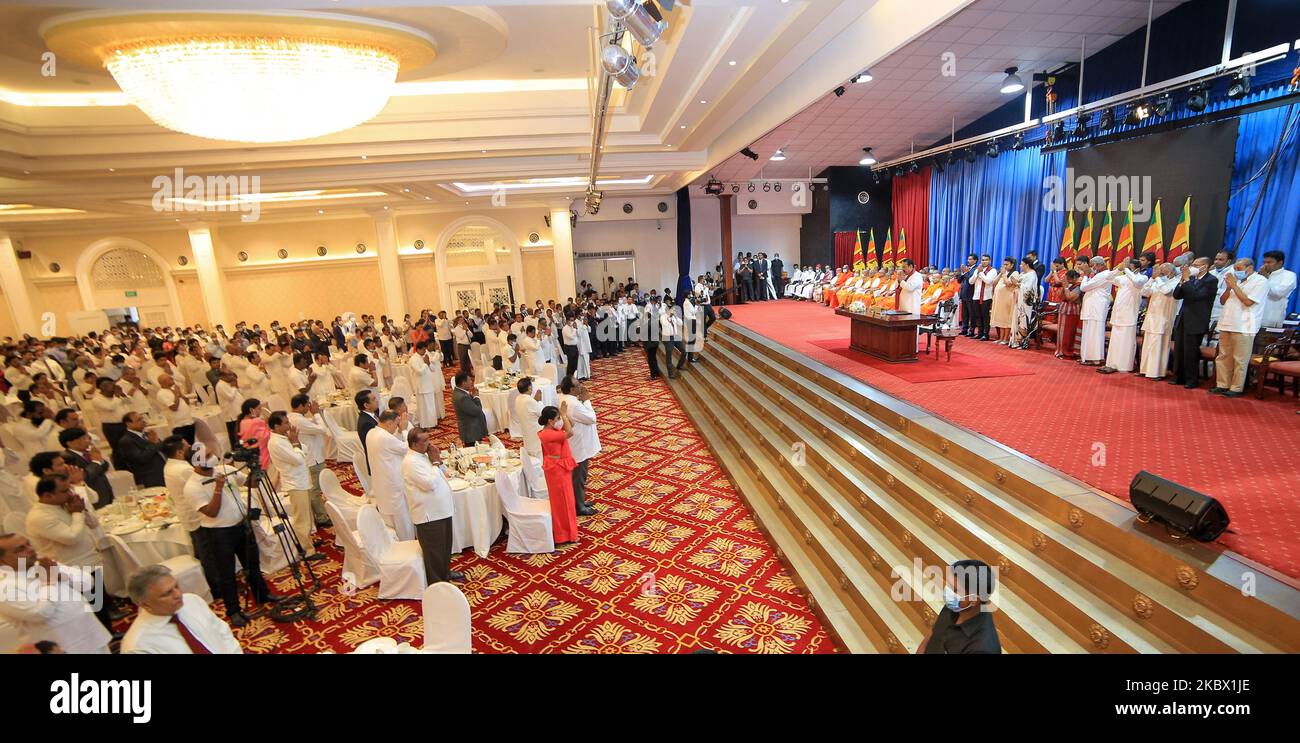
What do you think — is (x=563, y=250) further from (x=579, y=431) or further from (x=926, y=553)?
(x=926, y=553)

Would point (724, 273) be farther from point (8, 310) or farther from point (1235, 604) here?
point (8, 310)

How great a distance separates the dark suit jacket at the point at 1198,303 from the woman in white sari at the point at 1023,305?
108 inches

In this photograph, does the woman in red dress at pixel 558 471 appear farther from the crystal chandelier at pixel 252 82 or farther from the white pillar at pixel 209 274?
the white pillar at pixel 209 274

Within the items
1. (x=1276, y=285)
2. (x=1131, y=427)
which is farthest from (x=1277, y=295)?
(x=1131, y=427)

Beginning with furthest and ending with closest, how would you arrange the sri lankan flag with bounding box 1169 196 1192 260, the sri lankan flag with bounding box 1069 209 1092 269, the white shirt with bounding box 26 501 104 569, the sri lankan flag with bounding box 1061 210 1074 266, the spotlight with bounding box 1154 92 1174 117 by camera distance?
1. the sri lankan flag with bounding box 1061 210 1074 266
2. the sri lankan flag with bounding box 1069 209 1092 269
3. the sri lankan flag with bounding box 1169 196 1192 260
4. the spotlight with bounding box 1154 92 1174 117
5. the white shirt with bounding box 26 501 104 569

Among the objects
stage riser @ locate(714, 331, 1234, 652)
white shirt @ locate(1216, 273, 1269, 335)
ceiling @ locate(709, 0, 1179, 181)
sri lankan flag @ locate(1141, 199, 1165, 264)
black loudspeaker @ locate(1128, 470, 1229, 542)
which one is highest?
ceiling @ locate(709, 0, 1179, 181)

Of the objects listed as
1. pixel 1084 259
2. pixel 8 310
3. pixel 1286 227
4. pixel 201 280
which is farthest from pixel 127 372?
pixel 1286 227

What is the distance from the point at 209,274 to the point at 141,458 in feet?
43.0

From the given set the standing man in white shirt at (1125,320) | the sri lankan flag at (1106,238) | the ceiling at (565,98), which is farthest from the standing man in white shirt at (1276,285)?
the ceiling at (565,98)

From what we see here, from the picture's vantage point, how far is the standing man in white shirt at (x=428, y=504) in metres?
4.33

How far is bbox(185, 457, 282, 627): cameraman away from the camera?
163 inches

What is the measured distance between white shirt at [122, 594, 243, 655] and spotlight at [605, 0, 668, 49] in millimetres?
3857

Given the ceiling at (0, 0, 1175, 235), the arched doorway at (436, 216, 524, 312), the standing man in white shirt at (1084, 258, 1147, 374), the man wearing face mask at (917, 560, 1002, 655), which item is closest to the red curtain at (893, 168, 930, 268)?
the ceiling at (0, 0, 1175, 235)

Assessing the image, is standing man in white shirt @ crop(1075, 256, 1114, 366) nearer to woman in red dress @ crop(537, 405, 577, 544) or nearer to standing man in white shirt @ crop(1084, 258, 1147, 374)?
standing man in white shirt @ crop(1084, 258, 1147, 374)
